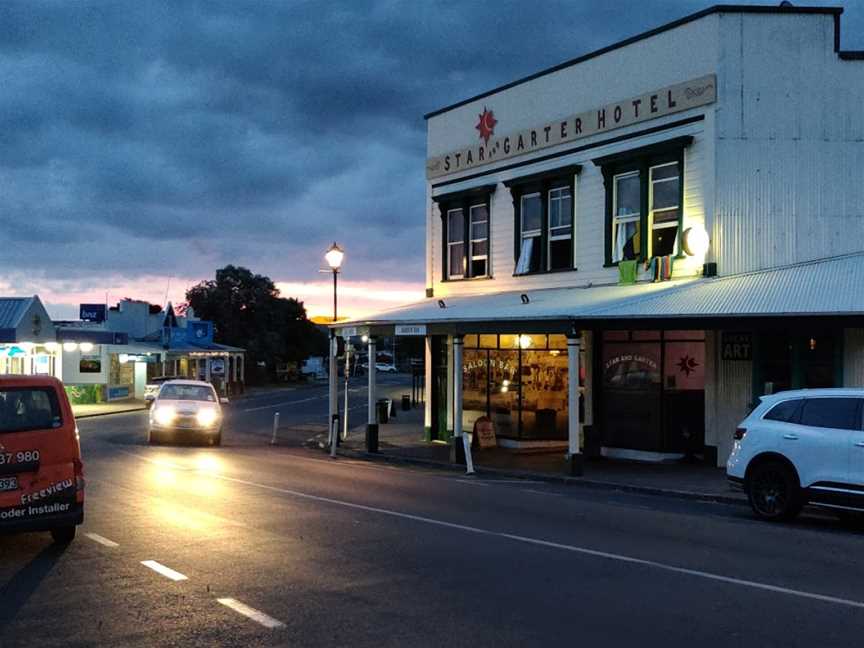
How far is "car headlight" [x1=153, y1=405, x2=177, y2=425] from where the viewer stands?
82.4ft

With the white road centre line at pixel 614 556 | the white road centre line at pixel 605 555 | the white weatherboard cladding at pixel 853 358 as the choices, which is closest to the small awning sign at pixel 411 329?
the white road centre line at pixel 605 555

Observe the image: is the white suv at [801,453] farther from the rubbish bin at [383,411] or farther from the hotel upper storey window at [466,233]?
the rubbish bin at [383,411]

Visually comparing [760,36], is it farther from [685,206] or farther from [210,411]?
[210,411]

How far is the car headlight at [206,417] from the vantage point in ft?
82.7

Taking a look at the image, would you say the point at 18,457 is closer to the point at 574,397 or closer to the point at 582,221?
the point at 574,397

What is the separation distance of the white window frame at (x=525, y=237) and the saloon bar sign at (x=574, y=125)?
3.85 ft

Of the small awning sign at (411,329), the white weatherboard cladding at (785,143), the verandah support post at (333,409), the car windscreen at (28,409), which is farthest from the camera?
the verandah support post at (333,409)

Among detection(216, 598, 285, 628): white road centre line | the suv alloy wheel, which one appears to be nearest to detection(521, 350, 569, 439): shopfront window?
the suv alloy wheel

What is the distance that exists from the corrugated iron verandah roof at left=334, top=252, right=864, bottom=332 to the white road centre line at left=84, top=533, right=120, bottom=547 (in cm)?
1022

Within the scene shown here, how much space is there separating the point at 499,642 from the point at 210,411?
19.7 metres

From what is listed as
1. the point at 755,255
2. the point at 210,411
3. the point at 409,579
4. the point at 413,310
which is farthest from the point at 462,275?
the point at 409,579

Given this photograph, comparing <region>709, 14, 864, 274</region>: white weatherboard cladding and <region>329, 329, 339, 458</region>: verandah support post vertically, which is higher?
<region>709, 14, 864, 274</region>: white weatherboard cladding

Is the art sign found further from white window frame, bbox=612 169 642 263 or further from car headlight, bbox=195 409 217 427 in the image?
car headlight, bbox=195 409 217 427

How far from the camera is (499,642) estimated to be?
6.68 m
